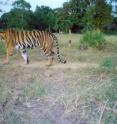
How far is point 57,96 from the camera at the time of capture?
290 inches

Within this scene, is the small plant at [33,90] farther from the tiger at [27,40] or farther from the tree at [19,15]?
the tree at [19,15]

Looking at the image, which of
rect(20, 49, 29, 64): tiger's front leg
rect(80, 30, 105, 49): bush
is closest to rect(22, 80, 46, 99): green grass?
rect(20, 49, 29, 64): tiger's front leg

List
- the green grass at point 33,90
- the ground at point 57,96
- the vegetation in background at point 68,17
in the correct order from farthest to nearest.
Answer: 1. the vegetation in background at point 68,17
2. the green grass at point 33,90
3. the ground at point 57,96

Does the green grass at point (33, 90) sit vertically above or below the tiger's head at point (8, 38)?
below

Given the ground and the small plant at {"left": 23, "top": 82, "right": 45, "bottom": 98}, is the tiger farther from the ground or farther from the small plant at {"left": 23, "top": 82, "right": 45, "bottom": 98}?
the small plant at {"left": 23, "top": 82, "right": 45, "bottom": 98}

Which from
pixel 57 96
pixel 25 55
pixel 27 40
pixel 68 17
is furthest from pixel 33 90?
pixel 68 17

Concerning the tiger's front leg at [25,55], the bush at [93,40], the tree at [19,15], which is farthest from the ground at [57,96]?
the tree at [19,15]

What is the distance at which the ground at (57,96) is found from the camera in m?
6.24

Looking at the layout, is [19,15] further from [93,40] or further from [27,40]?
[27,40]

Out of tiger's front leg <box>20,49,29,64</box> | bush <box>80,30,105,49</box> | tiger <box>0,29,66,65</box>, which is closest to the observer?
tiger's front leg <box>20,49,29,64</box>

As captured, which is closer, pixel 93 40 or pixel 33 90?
pixel 33 90

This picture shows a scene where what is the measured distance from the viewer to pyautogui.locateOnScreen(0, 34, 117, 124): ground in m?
6.24

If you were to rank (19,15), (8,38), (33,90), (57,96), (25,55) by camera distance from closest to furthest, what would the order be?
(57,96), (33,90), (25,55), (8,38), (19,15)

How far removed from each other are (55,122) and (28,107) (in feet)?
2.70
